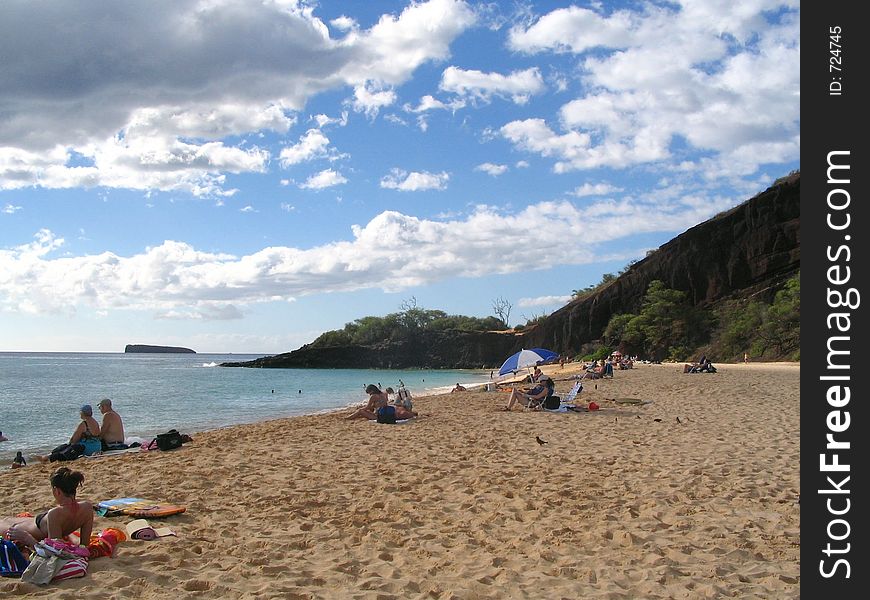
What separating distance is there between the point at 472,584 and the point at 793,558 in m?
2.40

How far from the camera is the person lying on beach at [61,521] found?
486 cm

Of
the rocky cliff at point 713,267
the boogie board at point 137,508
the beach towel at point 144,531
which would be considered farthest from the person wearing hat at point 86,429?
the rocky cliff at point 713,267

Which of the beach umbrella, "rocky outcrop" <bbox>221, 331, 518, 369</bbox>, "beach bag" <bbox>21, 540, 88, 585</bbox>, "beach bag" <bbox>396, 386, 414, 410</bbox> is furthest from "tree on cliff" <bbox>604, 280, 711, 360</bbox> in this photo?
"beach bag" <bbox>21, 540, 88, 585</bbox>

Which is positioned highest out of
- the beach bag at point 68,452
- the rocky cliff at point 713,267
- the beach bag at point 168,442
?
the rocky cliff at point 713,267

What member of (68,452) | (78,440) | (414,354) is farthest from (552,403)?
(414,354)

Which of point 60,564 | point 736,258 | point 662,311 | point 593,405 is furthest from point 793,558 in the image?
point 736,258

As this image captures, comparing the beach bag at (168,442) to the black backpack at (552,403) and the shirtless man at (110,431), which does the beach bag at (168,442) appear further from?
the black backpack at (552,403)

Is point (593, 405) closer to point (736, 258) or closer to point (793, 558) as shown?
point (793, 558)

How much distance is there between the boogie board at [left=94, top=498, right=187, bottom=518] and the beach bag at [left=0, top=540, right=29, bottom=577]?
1405 millimetres

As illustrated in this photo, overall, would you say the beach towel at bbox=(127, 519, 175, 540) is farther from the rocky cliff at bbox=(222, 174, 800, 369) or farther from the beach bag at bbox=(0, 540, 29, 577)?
the rocky cliff at bbox=(222, 174, 800, 369)

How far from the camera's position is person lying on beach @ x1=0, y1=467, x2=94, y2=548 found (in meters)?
4.86

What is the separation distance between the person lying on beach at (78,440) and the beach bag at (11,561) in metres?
6.84

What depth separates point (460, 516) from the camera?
6.04 m

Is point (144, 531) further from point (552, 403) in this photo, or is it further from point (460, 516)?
point (552, 403)
